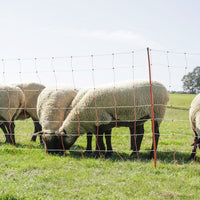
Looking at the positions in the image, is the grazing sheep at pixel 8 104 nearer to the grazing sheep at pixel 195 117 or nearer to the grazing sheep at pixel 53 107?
the grazing sheep at pixel 53 107

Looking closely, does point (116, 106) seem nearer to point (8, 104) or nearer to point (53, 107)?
point (53, 107)

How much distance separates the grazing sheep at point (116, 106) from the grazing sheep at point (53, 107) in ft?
1.78

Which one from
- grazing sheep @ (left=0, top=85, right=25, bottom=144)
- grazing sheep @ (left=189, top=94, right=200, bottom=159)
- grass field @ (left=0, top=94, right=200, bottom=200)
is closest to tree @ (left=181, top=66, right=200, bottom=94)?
grazing sheep @ (left=189, top=94, right=200, bottom=159)

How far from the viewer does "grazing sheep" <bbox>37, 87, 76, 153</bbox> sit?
653 cm

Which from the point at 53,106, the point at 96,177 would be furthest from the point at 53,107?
the point at 96,177

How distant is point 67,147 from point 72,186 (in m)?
2.47

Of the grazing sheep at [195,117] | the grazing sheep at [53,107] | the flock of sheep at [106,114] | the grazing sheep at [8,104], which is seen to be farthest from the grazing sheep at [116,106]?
the grazing sheep at [8,104]

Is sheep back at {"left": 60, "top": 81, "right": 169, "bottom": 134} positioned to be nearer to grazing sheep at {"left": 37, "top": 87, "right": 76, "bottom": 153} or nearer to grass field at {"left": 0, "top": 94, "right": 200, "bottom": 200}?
grazing sheep at {"left": 37, "top": 87, "right": 76, "bottom": 153}

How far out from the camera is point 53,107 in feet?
22.1

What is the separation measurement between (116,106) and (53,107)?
5.96 ft

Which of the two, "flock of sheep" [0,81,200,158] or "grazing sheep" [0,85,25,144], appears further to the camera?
"grazing sheep" [0,85,25,144]

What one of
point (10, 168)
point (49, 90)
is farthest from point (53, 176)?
point (49, 90)

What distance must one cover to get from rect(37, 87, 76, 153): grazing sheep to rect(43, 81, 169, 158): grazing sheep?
54 centimetres

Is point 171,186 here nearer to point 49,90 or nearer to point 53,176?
point 53,176
